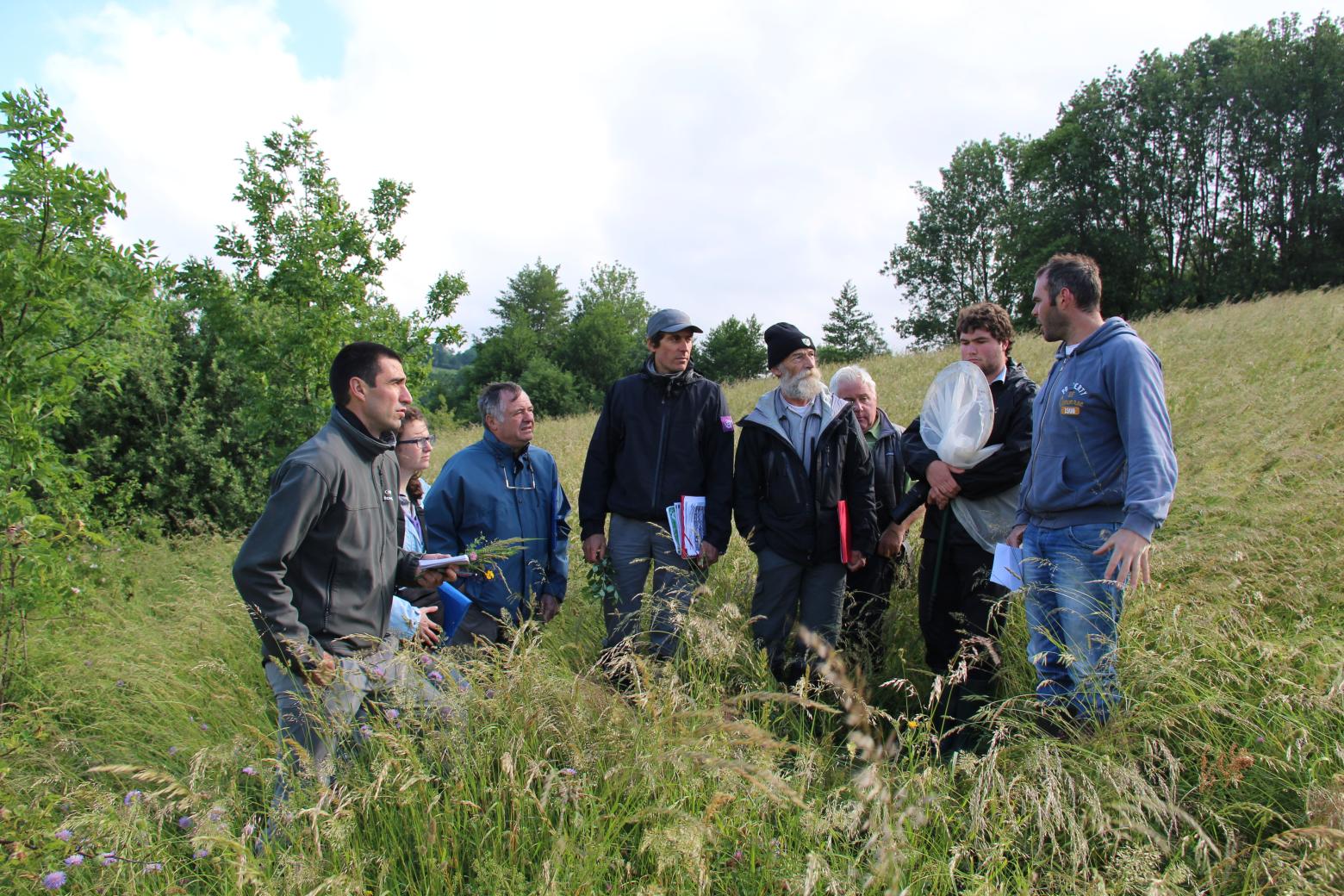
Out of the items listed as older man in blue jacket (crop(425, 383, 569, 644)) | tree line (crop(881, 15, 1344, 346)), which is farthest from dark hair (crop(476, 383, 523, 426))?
tree line (crop(881, 15, 1344, 346))

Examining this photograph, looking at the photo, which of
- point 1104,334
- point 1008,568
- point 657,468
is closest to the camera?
point 1104,334

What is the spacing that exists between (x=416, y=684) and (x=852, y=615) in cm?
247

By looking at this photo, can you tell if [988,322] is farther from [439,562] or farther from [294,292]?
[294,292]

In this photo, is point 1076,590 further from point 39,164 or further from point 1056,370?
point 39,164

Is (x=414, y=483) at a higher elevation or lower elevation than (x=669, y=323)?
lower

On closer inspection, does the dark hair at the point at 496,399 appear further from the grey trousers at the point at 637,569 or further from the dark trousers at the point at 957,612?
the dark trousers at the point at 957,612

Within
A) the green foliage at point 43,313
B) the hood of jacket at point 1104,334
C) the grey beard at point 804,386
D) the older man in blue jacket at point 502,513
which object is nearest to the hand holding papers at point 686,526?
the older man in blue jacket at point 502,513

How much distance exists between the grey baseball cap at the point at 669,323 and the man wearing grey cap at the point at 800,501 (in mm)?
480

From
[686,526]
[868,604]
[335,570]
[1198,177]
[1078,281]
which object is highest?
[1198,177]

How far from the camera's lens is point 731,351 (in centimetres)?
4738

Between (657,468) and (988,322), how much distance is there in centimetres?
183

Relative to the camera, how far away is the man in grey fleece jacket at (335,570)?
241cm

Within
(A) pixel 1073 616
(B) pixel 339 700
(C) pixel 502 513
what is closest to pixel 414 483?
(C) pixel 502 513

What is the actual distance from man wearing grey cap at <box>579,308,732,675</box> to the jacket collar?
4.61ft
